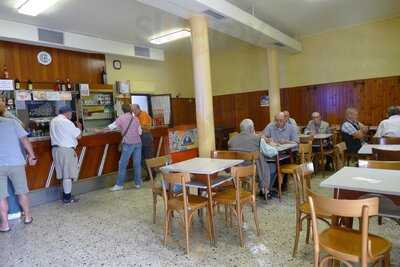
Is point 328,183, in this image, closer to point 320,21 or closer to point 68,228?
point 68,228

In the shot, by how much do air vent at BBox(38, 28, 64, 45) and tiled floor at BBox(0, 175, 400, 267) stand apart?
3.80 meters

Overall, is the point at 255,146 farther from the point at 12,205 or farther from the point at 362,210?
the point at 12,205

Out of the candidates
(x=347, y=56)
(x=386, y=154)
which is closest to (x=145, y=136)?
(x=386, y=154)

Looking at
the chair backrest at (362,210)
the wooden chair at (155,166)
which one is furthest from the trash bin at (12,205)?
the chair backrest at (362,210)

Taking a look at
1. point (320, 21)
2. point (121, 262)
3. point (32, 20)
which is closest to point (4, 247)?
point (121, 262)

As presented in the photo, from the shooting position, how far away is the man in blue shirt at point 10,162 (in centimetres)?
382

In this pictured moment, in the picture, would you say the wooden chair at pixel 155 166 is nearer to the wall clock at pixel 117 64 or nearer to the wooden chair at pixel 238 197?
the wooden chair at pixel 238 197

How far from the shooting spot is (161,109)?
31.9 feet

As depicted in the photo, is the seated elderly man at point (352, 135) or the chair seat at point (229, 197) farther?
the seated elderly man at point (352, 135)

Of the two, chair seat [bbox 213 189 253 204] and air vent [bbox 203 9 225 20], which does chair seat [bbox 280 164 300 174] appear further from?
air vent [bbox 203 9 225 20]

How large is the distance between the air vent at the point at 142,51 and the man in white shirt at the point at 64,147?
3.95 m

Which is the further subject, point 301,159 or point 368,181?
point 301,159

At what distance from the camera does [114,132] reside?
19.3 feet

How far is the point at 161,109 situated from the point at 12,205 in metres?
5.90
